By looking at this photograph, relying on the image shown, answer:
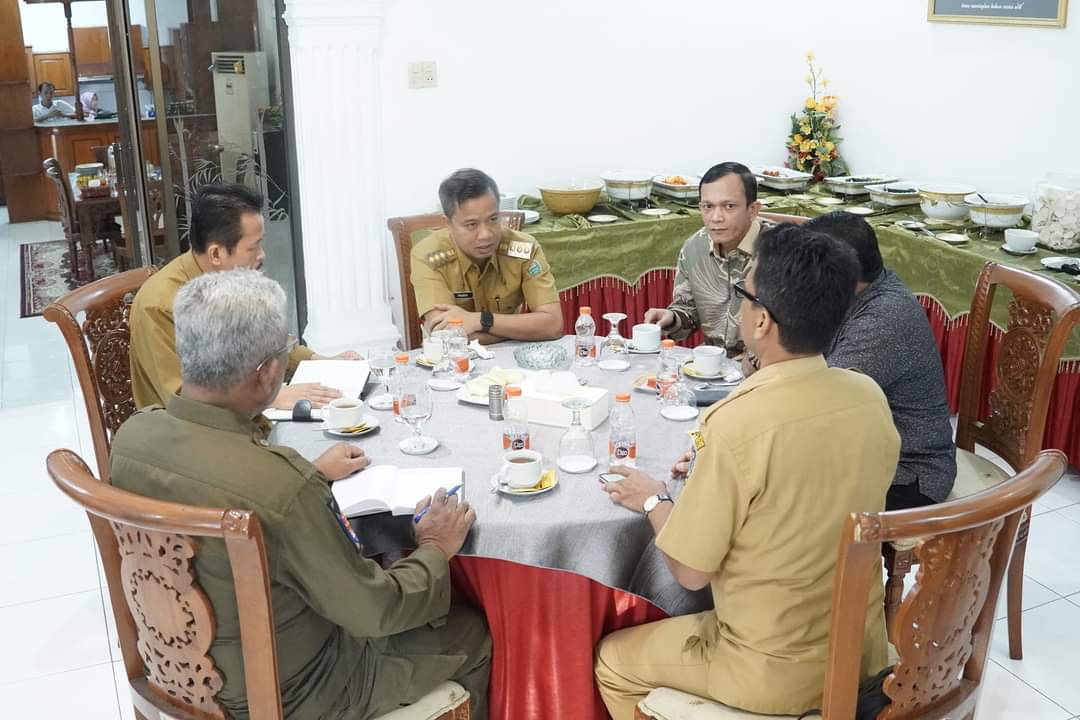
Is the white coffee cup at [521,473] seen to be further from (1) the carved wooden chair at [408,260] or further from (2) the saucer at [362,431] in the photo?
(1) the carved wooden chair at [408,260]

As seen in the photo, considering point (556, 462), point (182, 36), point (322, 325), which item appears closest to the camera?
point (556, 462)

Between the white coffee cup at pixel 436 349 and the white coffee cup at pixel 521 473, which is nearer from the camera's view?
the white coffee cup at pixel 521 473

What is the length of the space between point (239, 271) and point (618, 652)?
3.55 ft

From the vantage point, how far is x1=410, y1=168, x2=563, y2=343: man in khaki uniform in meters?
3.41

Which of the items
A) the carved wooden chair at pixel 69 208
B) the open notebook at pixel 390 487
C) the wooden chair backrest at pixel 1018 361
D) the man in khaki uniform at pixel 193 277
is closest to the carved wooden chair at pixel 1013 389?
the wooden chair backrest at pixel 1018 361

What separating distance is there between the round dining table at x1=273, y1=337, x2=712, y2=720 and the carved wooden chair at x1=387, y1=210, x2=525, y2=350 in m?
1.56

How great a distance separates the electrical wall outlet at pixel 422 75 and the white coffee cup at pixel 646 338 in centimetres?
236

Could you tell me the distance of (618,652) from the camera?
7.23 feet

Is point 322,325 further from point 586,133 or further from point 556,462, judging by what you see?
point 556,462

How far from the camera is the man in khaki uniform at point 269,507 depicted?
176 centimetres

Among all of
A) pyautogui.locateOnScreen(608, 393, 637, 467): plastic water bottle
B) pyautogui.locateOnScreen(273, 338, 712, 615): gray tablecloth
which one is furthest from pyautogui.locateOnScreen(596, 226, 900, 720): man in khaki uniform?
pyautogui.locateOnScreen(608, 393, 637, 467): plastic water bottle

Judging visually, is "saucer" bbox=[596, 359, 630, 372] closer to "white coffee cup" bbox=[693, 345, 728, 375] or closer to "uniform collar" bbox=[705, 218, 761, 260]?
"white coffee cup" bbox=[693, 345, 728, 375]

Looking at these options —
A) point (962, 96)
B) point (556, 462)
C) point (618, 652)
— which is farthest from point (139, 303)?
point (962, 96)

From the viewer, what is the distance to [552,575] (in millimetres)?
2209
